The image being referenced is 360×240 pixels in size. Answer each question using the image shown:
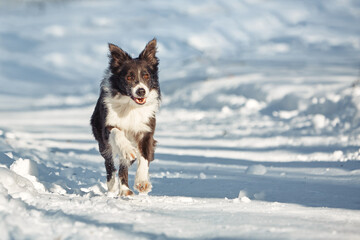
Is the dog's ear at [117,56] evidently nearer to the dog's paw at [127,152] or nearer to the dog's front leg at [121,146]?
the dog's front leg at [121,146]

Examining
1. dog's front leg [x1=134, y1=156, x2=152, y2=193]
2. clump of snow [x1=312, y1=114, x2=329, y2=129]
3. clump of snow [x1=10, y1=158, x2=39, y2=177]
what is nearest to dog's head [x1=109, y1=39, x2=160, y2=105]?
dog's front leg [x1=134, y1=156, x2=152, y2=193]

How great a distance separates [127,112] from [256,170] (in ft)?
6.40

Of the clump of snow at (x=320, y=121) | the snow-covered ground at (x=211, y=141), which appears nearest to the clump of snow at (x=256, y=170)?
the snow-covered ground at (x=211, y=141)

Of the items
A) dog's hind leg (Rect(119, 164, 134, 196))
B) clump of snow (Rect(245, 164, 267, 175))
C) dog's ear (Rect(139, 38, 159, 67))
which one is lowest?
dog's hind leg (Rect(119, 164, 134, 196))

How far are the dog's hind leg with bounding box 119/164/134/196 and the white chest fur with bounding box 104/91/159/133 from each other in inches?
17.6

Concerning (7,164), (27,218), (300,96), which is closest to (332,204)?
(27,218)

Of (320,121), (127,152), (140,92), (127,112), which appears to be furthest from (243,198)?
(320,121)

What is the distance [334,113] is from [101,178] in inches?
221

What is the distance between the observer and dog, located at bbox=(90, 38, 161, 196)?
552cm

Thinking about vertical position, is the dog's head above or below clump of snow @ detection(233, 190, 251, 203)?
above

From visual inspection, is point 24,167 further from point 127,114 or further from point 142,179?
point 142,179

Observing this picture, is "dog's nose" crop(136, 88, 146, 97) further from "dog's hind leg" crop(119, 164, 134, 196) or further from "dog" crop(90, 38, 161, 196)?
"dog's hind leg" crop(119, 164, 134, 196)

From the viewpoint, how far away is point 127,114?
578 cm

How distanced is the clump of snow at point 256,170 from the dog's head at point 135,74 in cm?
163
